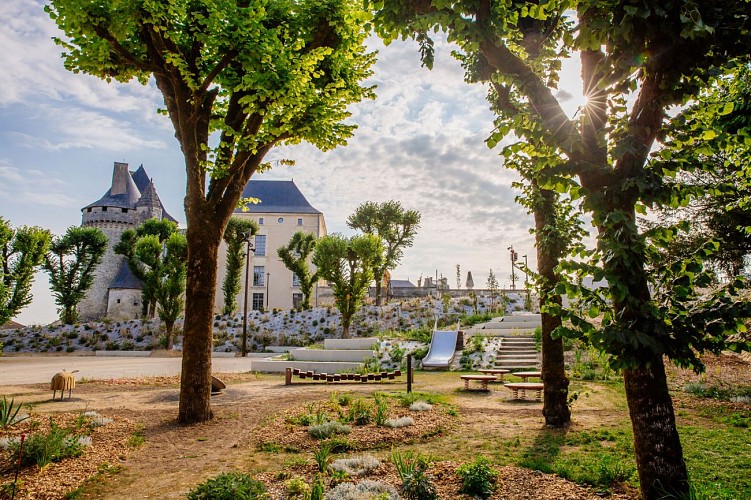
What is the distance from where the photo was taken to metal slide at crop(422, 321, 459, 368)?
655 inches

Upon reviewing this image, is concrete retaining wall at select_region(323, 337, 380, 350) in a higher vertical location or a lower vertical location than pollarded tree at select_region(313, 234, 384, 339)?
Result: lower

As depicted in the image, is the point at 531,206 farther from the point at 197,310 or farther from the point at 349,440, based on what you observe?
the point at 197,310

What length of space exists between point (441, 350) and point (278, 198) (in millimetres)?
34441

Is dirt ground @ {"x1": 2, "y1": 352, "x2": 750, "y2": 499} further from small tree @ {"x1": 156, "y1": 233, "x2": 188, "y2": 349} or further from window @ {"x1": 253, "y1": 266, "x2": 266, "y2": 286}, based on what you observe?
window @ {"x1": 253, "y1": 266, "x2": 266, "y2": 286}

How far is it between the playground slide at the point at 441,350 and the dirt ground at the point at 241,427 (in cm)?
341

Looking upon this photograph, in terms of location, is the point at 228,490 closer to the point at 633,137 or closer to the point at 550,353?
the point at 633,137

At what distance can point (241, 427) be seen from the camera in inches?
289

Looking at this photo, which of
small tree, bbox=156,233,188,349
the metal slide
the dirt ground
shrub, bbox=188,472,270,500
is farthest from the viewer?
small tree, bbox=156,233,188,349

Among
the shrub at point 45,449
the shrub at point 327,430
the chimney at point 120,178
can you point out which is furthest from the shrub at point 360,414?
the chimney at point 120,178

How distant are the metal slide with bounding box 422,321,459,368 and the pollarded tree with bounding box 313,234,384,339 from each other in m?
6.10

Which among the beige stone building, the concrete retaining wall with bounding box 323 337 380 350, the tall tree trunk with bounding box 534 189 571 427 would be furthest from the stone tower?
the tall tree trunk with bounding box 534 189 571 427

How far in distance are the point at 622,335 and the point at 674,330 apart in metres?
0.58

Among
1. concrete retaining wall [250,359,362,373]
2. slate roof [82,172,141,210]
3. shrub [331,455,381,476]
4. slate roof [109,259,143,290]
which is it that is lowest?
concrete retaining wall [250,359,362,373]

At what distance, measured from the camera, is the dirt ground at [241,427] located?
4695 mm
